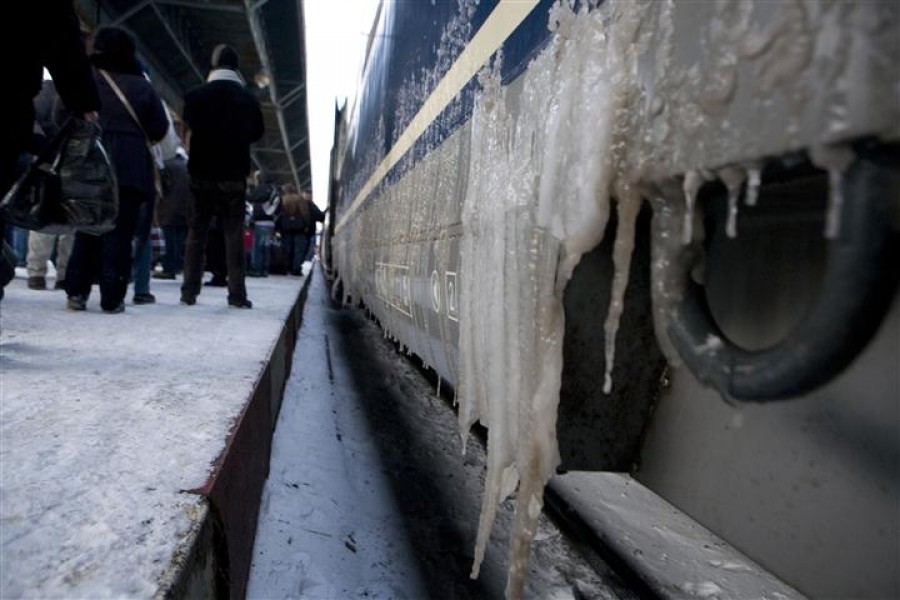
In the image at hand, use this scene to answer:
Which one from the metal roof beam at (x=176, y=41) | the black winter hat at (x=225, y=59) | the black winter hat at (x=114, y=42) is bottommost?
the black winter hat at (x=114, y=42)

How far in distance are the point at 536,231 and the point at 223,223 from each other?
11.7 ft

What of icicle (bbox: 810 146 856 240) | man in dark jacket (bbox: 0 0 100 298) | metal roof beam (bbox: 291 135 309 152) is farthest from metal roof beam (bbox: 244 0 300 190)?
icicle (bbox: 810 146 856 240)

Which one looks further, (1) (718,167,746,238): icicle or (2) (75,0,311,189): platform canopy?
(2) (75,0,311,189): platform canopy

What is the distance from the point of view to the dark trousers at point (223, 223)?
398 centimetres

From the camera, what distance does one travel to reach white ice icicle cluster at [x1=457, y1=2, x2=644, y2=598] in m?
0.79

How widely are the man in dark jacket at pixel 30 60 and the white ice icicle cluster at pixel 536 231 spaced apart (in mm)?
1253

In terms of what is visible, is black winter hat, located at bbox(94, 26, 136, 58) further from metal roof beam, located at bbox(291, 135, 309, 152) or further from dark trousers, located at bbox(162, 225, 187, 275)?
metal roof beam, located at bbox(291, 135, 309, 152)

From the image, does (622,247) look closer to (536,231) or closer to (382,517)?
(536,231)

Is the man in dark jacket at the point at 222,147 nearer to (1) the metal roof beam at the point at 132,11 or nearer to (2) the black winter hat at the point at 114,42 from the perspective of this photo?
(2) the black winter hat at the point at 114,42

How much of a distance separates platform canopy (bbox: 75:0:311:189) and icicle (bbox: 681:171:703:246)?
25.7 ft

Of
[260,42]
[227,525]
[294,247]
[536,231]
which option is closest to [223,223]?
[227,525]

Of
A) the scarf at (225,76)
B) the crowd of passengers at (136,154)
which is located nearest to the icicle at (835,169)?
the crowd of passengers at (136,154)

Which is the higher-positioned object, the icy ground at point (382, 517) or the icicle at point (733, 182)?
the icicle at point (733, 182)

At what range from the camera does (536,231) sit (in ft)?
3.24
